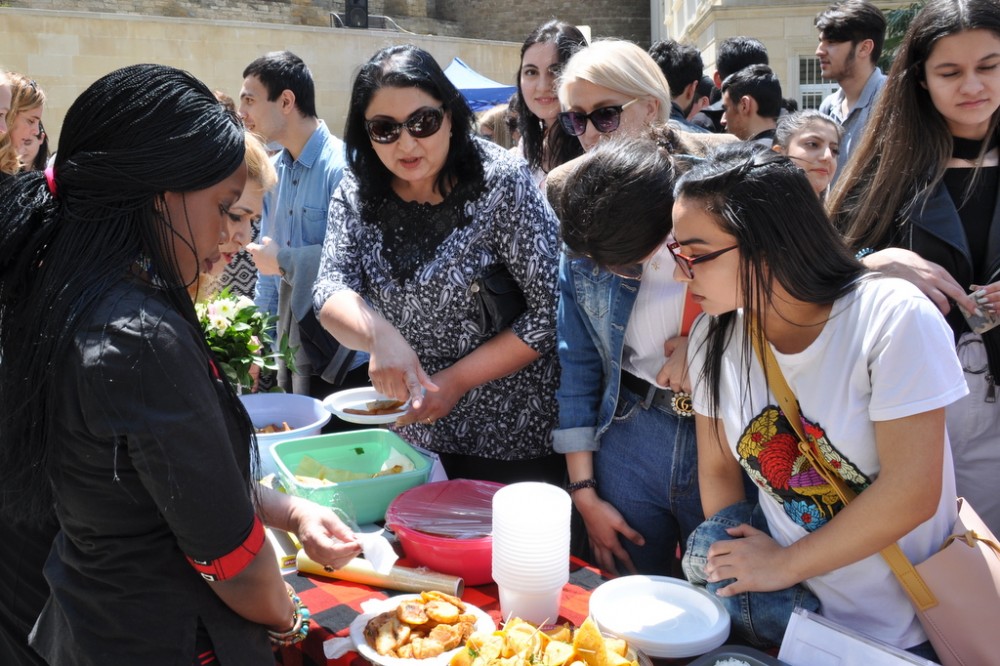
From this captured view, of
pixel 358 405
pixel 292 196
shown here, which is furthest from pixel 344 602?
pixel 292 196

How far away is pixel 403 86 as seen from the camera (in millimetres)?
2258

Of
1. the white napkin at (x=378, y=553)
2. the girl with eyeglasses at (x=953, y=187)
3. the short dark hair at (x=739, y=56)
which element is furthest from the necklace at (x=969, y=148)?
the short dark hair at (x=739, y=56)

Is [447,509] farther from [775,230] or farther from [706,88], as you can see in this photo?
[706,88]

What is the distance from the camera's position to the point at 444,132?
2330 millimetres

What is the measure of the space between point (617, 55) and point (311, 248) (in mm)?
1579

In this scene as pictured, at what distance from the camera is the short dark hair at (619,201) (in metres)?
1.81

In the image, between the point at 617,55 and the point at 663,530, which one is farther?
the point at 617,55

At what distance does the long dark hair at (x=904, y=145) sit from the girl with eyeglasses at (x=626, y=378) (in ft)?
1.50

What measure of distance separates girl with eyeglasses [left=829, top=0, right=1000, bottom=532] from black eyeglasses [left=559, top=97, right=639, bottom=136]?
74 centimetres

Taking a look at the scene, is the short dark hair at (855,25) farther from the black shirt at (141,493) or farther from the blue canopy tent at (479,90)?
the blue canopy tent at (479,90)

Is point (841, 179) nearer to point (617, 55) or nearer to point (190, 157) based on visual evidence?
point (617, 55)

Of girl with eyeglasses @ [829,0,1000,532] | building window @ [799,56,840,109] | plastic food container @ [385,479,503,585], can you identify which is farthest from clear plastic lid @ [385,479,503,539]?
building window @ [799,56,840,109]

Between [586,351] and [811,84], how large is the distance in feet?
49.7

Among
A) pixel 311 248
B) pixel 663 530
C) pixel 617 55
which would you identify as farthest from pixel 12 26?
pixel 663 530
